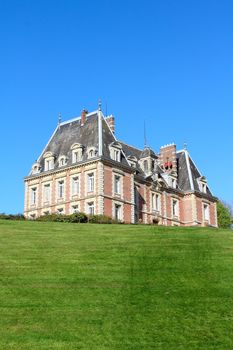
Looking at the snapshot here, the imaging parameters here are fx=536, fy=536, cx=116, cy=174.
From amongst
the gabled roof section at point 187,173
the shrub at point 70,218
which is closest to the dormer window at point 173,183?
the gabled roof section at point 187,173

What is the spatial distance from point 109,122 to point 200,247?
37905mm

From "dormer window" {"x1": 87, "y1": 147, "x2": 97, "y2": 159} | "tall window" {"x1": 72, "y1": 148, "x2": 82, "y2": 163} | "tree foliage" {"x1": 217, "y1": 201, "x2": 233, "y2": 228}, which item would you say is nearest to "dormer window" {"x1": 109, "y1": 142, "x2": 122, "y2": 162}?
"dormer window" {"x1": 87, "y1": 147, "x2": 97, "y2": 159}

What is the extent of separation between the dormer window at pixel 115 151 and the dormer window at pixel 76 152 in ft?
10.1

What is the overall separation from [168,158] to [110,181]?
1540 cm

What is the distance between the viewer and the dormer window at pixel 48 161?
57219 mm

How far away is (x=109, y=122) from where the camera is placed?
193 ft

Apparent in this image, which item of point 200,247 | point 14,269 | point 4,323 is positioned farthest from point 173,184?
point 4,323

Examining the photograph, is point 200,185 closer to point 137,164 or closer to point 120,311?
point 137,164

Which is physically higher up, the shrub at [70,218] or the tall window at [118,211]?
the tall window at [118,211]

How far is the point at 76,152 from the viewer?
55.1m

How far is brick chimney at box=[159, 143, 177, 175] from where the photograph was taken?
6537 cm

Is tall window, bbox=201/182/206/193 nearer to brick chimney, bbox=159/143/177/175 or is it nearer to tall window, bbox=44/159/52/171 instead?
brick chimney, bbox=159/143/177/175

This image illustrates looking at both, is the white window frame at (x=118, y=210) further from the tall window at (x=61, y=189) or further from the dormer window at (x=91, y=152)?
the tall window at (x=61, y=189)

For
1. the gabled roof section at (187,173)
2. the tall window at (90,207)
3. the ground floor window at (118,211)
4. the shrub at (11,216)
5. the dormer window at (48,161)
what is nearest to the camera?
the shrub at (11,216)
